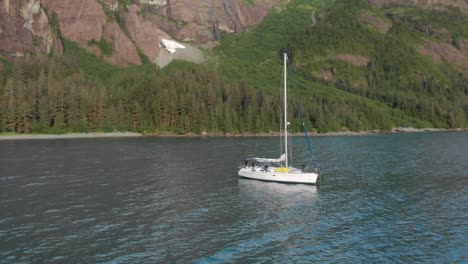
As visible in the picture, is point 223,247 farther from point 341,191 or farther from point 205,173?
point 205,173

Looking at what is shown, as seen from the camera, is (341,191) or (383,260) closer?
(383,260)

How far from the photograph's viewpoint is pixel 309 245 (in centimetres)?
3884

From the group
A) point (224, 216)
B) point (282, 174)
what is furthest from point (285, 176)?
point (224, 216)

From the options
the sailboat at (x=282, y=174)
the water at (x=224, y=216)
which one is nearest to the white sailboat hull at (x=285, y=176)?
the sailboat at (x=282, y=174)

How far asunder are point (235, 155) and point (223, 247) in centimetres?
7658

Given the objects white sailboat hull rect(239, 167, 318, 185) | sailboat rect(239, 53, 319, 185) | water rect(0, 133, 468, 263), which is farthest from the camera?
sailboat rect(239, 53, 319, 185)

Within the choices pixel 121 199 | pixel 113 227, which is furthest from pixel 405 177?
pixel 113 227

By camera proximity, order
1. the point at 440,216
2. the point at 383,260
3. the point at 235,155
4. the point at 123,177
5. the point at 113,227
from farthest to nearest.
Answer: the point at 235,155 → the point at 123,177 → the point at 440,216 → the point at 113,227 → the point at 383,260

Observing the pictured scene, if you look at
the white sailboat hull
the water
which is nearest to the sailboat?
the white sailboat hull

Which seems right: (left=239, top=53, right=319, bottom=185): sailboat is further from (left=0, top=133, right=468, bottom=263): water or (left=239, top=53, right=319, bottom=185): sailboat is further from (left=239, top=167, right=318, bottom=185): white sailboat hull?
(left=0, top=133, right=468, bottom=263): water

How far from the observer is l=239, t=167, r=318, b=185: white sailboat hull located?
66.7m

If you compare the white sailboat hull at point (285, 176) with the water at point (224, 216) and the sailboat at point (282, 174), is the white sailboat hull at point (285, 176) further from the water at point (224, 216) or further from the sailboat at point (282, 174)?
the water at point (224, 216)

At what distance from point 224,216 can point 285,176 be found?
21654mm

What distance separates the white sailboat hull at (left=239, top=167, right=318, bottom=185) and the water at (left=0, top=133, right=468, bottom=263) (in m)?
1.18
